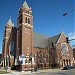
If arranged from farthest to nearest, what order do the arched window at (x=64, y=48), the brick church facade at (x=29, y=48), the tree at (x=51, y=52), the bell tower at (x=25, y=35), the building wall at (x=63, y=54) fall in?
the arched window at (x=64, y=48)
the building wall at (x=63, y=54)
the tree at (x=51, y=52)
the brick church facade at (x=29, y=48)
the bell tower at (x=25, y=35)

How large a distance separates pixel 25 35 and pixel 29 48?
4.85 metres

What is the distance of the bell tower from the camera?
56562mm

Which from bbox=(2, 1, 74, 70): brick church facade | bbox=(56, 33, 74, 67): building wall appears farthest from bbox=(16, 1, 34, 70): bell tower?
bbox=(56, 33, 74, 67): building wall

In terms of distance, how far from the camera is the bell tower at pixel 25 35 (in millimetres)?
56562

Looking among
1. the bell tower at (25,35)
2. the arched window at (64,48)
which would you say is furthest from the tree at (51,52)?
the bell tower at (25,35)

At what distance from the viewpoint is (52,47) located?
207 ft

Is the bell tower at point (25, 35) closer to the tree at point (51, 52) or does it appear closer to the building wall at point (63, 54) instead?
the tree at point (51, 52)

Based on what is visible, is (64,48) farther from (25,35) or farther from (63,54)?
(25,35)

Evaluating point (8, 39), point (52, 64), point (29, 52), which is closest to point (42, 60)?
point (52, 64)

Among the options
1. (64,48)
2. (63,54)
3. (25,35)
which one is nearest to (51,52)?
(63,54)

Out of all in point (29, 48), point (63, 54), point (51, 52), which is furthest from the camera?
point (63, 54)

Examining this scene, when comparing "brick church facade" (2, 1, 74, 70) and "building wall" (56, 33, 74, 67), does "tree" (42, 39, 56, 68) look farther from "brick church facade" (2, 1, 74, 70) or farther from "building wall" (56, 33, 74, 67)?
"building wall" (56, 33, 74, 67)

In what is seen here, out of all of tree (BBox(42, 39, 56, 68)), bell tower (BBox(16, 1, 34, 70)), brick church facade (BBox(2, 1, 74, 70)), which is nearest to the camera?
bell tower (BBox(16, 1, 34, 70))

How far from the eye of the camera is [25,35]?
58531 mm
